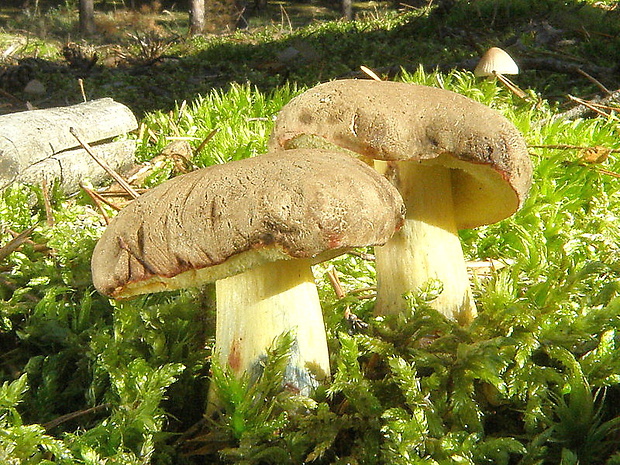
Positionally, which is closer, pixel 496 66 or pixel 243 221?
pixel 243 221

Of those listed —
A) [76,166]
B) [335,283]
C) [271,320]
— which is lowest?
[76,166]

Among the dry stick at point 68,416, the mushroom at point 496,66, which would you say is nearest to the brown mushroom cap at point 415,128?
the dry stick at point 68,416

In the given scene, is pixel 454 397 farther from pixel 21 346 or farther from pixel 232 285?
pixel 21 346

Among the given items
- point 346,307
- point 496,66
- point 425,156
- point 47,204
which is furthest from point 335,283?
point 496,66

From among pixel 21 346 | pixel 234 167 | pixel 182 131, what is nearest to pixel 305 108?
pixel 234 167

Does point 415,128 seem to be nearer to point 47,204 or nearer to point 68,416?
point 68,416

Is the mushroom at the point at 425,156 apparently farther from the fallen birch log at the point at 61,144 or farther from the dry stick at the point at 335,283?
the fallen birch log at the point at 61,144
